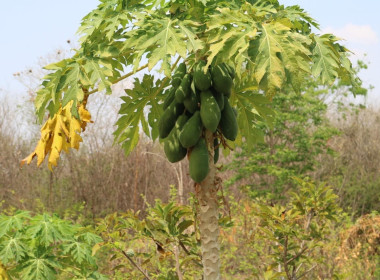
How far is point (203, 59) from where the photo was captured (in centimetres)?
202

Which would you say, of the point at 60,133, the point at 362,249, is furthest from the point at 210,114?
the point at 362,249

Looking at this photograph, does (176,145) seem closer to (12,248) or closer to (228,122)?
(228,122)

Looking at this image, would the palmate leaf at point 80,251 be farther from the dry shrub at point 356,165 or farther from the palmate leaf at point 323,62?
the dry shrub at point 356,165

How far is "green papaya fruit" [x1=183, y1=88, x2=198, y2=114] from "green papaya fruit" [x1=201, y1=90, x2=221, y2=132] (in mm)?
68

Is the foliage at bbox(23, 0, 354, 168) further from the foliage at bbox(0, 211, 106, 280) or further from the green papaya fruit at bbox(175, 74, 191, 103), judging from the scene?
the foliage at bbox(0, 211, 106, 280)

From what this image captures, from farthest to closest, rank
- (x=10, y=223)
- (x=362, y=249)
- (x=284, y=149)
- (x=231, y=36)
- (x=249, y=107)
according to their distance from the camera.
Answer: (x=284, y=149)
(x=362, y=249)
(x=10, y=223)
(x=249, y=107)
(x=231, y=36)

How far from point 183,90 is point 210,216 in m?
0.52

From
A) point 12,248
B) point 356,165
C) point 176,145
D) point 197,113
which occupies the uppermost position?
point 197,113

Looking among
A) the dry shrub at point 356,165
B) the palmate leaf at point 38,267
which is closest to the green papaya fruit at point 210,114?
the palmate leaf at point 38,267

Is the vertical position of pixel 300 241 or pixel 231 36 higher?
pixel 231 36

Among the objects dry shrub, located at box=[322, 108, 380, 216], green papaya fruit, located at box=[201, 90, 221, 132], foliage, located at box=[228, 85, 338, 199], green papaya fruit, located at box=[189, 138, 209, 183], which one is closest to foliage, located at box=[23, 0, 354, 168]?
green papaya fruit, located at box=[201, 90, 221, 132]

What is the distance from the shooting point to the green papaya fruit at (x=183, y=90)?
198 centimetres

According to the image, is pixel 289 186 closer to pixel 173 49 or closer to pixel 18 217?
pixel 18 217

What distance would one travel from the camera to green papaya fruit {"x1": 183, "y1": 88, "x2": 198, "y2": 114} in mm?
1980
